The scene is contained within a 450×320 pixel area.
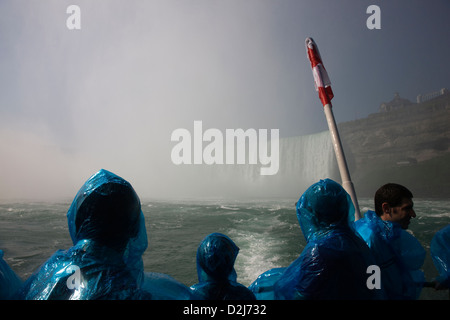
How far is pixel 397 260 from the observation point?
1.62 m

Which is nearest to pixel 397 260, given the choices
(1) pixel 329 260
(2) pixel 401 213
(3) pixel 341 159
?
(2) pixel 401 213

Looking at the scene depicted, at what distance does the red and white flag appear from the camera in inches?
146

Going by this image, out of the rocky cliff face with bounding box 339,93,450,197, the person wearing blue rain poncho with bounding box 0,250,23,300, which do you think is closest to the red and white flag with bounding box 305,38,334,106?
the person wearing blue rain poncho with bounding box 0,250,23,300

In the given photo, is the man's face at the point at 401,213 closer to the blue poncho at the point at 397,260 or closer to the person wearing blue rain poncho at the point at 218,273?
the blue poncho at the point at 397,260

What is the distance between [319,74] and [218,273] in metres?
3.63

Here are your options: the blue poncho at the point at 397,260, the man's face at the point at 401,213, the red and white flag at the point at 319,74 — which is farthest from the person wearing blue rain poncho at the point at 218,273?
the red and white flag at the point at 319,74

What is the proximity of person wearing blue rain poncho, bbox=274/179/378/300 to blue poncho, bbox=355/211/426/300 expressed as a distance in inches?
11.6

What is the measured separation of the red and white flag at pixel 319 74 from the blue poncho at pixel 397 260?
255 cm

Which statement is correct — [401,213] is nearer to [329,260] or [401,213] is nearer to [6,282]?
[329,260]

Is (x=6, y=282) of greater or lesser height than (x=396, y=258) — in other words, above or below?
above

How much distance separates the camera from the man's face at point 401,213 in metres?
1.82

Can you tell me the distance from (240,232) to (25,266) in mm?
7431
